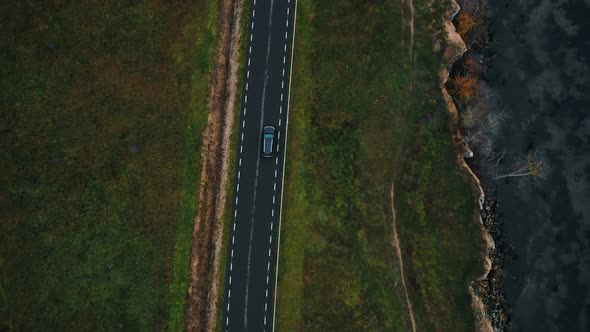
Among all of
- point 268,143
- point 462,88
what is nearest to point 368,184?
point 268,143

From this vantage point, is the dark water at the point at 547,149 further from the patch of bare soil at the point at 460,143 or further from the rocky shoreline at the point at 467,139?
the patch of bare soil at the point at 460,143

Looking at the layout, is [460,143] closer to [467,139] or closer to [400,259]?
[467,139]

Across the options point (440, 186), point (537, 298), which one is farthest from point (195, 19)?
point (537, 298)

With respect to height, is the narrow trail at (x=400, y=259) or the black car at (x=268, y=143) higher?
the black car at (x=268, y=143)

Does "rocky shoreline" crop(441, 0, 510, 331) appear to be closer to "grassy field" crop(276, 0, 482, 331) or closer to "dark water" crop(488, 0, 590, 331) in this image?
"grassy field" crop(276, 0, 482, 331)

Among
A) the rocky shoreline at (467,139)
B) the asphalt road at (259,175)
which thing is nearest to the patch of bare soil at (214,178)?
the asphalt road at (259,175)

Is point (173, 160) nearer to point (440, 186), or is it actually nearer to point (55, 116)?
point (55, 116)
